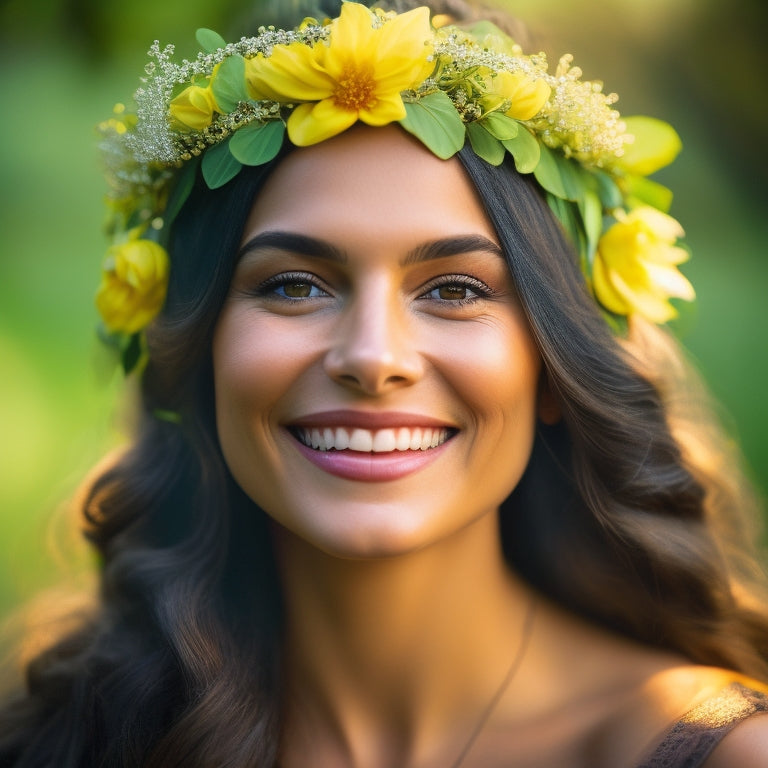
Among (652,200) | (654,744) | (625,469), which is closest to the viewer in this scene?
(654,744)

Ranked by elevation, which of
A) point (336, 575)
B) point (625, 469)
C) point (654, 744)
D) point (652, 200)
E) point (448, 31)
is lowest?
point (654, 744)

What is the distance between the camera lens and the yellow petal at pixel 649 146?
6.28 ft

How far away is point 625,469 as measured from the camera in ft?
6.12

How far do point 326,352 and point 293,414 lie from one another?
128 mm

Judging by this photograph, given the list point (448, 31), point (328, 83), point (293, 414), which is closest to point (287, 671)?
point (293, 414)

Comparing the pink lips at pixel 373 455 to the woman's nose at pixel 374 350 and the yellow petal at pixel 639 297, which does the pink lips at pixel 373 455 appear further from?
the yellow petal at pixel 639 297

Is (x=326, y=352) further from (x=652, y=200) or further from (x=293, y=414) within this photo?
(x=652, y=200)

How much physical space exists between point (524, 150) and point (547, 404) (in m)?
0.49

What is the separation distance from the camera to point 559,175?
1776 mm

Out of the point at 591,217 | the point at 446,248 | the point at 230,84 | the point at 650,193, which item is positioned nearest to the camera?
the point at 446,248

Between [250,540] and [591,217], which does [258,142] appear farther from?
[250,540]

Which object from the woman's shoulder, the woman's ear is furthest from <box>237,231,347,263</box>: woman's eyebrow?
the woman's shoulder

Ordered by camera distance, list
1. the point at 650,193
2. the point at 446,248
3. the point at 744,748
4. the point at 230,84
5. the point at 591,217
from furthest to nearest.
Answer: the point at 650,193, the point at 591,217, the point at 230,84, the point at 446,248, the point at 744,748

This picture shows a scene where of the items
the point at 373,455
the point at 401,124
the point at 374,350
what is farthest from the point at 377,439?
the point at 401,124
